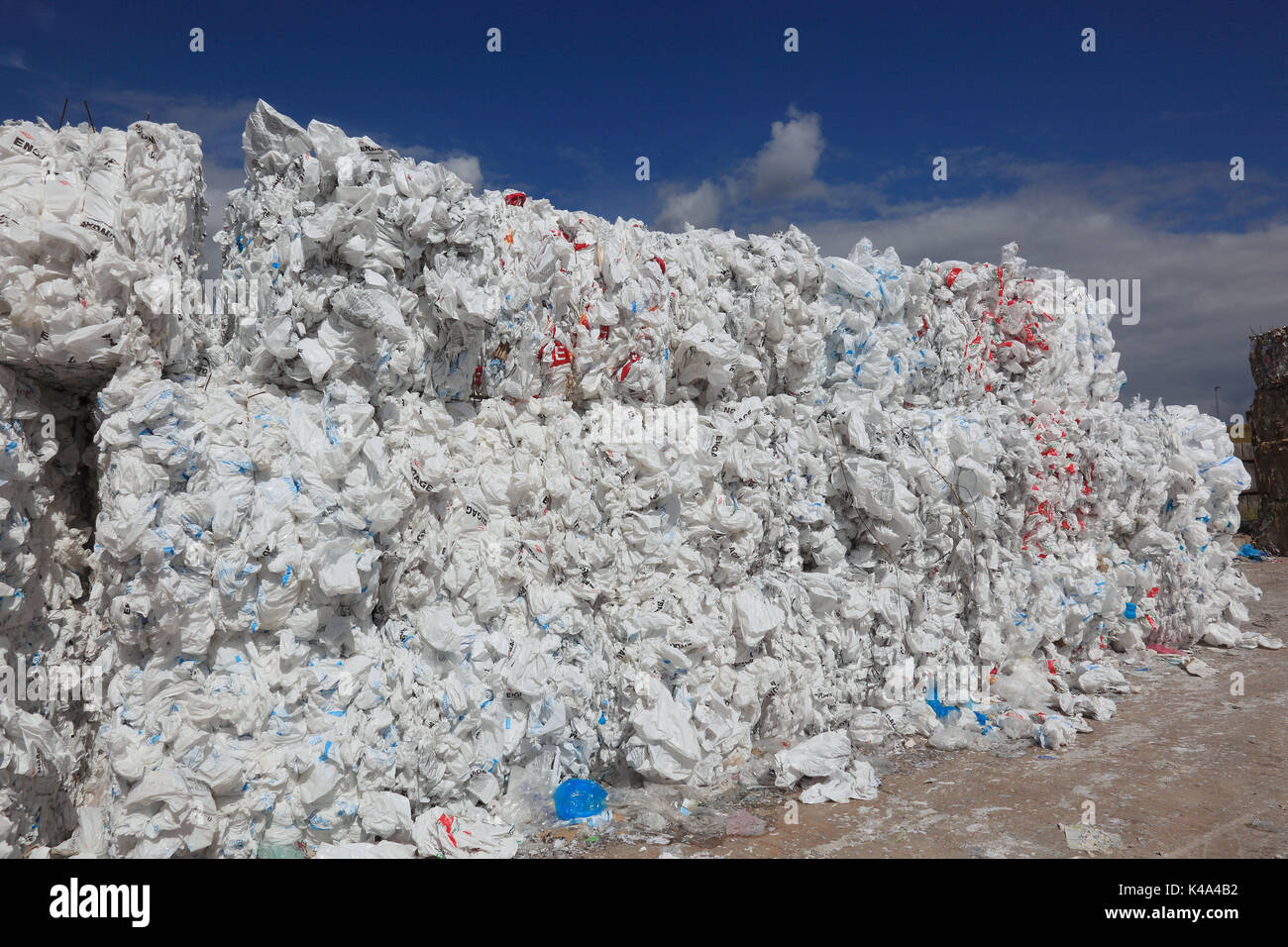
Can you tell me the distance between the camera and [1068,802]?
404 centimetres

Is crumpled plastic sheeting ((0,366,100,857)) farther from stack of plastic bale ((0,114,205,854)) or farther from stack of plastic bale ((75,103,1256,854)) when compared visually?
stack of plastic bale ((75,103,1256,854))

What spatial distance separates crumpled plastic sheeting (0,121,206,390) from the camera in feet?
9.82

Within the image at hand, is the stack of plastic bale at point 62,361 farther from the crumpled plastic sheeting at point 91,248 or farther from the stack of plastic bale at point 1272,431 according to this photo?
the stack of plastic bale at point 1272,431

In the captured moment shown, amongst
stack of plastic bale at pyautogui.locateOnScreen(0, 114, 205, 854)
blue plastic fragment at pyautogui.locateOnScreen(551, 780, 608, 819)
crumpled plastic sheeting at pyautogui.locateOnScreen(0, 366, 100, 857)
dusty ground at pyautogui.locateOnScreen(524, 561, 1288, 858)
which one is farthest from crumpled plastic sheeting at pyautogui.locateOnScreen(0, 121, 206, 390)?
dusty ground at pyautogui.locateOnScreen(524, 561, 1288, 858)

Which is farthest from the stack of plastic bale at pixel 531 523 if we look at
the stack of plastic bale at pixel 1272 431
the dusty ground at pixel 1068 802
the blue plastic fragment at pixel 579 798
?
the stack of plastic bale at pixel 1272 431

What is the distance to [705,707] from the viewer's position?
13.7 ft

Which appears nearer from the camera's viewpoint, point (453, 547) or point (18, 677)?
point (18, 677)

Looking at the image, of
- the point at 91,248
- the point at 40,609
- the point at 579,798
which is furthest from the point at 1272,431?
the point at 40,609

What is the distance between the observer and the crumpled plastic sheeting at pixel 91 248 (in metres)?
2.99

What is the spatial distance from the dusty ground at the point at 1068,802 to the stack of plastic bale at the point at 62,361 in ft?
6.43

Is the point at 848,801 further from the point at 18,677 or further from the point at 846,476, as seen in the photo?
the point at 18,677

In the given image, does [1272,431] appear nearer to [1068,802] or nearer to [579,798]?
[1068,802]

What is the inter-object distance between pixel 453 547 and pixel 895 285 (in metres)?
3.61
